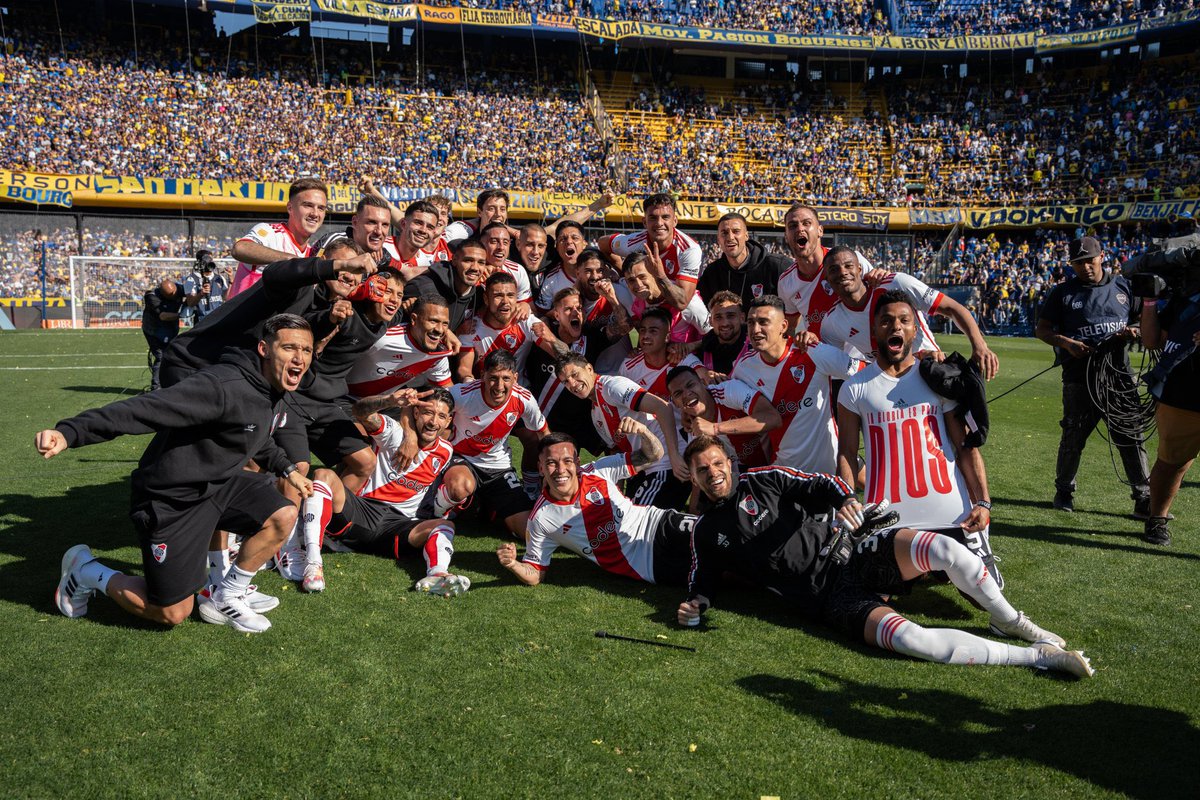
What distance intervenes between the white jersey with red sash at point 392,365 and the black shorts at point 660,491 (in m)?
1.79

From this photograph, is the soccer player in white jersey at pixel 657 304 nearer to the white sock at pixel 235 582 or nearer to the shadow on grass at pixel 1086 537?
the shadow on grass at pixel 1086 537

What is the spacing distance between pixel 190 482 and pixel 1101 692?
4.52 meters

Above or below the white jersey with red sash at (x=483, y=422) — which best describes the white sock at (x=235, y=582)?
below

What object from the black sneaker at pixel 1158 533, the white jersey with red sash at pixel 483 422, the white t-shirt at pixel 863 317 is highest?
the white t-shirt at pixel 863 317

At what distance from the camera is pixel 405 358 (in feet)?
21.9

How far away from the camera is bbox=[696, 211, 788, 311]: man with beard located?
7238mm

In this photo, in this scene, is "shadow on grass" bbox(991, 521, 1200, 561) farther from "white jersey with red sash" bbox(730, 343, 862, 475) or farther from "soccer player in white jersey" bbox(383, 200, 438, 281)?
"soccer player in white jersey" bbox(383, 200, 438, 281)

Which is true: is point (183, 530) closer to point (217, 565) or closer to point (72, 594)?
point (217, 565)

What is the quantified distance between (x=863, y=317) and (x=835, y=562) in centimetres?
243

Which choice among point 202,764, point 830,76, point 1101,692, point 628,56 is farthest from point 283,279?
point 830,76

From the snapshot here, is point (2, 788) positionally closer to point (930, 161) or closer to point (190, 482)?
point (190, 482)

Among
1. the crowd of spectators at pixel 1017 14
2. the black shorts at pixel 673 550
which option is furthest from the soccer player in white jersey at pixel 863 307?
the crowd of spectators at pixel 1017 14

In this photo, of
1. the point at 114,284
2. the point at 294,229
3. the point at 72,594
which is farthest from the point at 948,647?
the point at 114,284

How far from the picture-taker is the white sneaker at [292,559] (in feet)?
18.1
